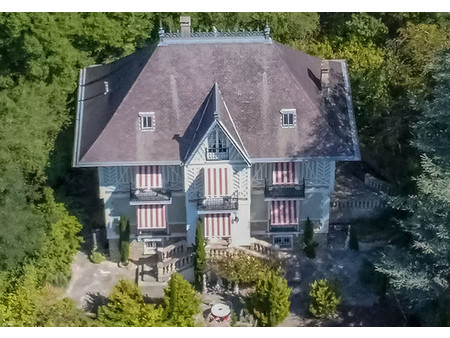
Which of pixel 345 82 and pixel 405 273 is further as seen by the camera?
pixel 345 82

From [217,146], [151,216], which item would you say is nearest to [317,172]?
[217,146]

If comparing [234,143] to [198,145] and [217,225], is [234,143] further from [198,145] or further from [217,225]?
[217,225]


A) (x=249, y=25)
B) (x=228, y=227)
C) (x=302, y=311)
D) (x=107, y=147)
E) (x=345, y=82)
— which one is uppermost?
(x=249, y=25)

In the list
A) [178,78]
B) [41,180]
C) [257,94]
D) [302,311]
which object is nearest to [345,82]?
[257,94]

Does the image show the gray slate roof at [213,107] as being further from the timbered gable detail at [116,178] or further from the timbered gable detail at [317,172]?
the timbered gable detail at [116,178]

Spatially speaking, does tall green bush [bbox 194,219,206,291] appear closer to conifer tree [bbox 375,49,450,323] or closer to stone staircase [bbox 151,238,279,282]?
stone staircase [bbox 151,238,279,282]

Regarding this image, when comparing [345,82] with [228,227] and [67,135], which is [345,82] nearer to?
[228,227]
